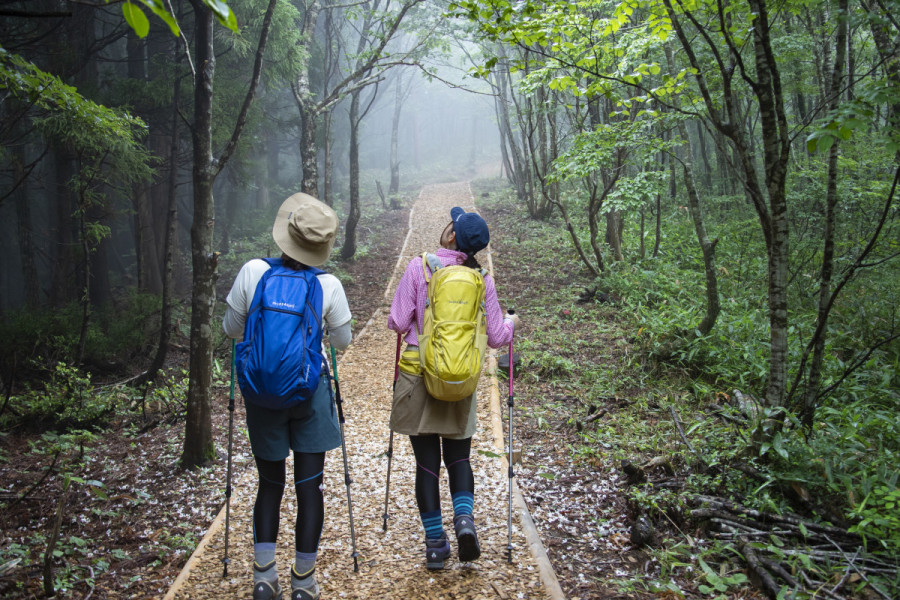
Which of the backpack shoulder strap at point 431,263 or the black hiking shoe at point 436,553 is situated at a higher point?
the backpack shoulder strap at point 431,263

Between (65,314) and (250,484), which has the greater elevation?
(65,314)

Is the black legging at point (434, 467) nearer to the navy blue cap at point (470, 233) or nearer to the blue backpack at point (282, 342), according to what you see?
the blue backpack at point (282, 342)

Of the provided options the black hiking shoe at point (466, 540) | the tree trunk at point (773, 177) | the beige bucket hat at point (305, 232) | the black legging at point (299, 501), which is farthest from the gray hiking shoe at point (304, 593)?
the tree trunk at point (773, 177)

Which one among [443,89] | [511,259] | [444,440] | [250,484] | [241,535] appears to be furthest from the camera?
[443,89]

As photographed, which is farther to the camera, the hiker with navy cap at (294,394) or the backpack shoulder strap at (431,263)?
the backpack shoulder strap at (431,263)

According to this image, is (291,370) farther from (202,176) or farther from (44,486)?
(44,486)

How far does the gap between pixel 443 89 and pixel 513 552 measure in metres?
64.6

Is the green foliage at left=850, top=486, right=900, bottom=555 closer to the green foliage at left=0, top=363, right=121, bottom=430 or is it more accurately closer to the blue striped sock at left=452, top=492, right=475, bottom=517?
the blue striped sock at left=452, top=492, right=475, bottom=517

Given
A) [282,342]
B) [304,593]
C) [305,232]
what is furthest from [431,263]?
[304,593]

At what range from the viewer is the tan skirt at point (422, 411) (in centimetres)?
307

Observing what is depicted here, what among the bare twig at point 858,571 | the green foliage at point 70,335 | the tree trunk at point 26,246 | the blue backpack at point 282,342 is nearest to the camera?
the bare twig at point 858,571

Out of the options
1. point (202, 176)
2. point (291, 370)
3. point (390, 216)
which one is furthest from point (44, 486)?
point (390, 216)

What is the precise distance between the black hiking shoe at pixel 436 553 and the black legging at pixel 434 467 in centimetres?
19

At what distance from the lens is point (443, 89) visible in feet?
206
